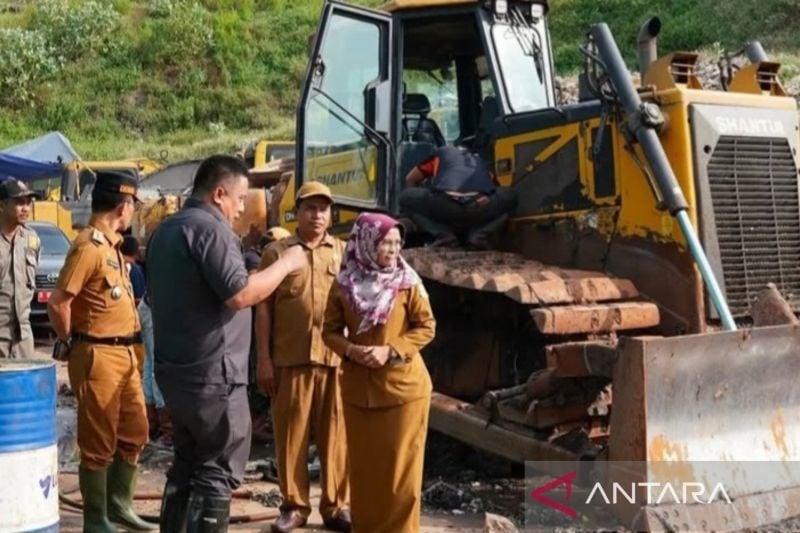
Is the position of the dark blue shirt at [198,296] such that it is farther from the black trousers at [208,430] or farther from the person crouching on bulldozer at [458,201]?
the person crouching on bulldozer at [458,201]

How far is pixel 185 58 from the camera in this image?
33875 millimetres

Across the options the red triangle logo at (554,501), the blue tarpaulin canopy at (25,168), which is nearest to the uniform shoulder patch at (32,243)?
the red triangle logo at (554,501)

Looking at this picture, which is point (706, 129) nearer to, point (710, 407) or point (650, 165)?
point (650, 165)

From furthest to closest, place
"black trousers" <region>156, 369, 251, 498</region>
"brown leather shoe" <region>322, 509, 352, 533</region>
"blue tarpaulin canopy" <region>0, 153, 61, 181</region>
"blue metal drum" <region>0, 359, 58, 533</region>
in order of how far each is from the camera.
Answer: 1. "blue tarpaulin canopy" <region>0, 153, 61, 181</region>
2. "brown leather shoe" <region>322, 509, 352, 533</region>
3. "black trousers" <region>156, 369, 251, 498</region>
4. "blue metal drum" <region>0, 359, 58, 533</region>

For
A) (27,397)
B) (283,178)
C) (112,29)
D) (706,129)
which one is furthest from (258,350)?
(112,29)

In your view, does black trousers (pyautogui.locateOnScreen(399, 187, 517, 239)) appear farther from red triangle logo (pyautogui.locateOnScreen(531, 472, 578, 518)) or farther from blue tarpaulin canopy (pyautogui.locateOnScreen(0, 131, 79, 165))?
blue tarpaulin canopy (pyautogui.locateOnScreen(0, 131, 79, 165))

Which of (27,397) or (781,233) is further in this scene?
(781,233)

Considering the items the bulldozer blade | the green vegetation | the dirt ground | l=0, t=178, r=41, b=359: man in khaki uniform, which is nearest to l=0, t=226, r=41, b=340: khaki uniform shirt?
l=0, t=178, r=41, b=359: man in khaki uniform

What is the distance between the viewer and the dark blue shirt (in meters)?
4.66

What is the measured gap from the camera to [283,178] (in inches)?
384

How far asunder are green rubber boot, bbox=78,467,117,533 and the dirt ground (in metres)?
0.43

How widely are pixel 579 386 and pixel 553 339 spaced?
390 millimetres

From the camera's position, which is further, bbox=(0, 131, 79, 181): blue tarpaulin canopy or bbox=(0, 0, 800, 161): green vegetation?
bbox=(0, 0, 800, 161): green vegetation

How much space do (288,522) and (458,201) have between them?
222 cm
